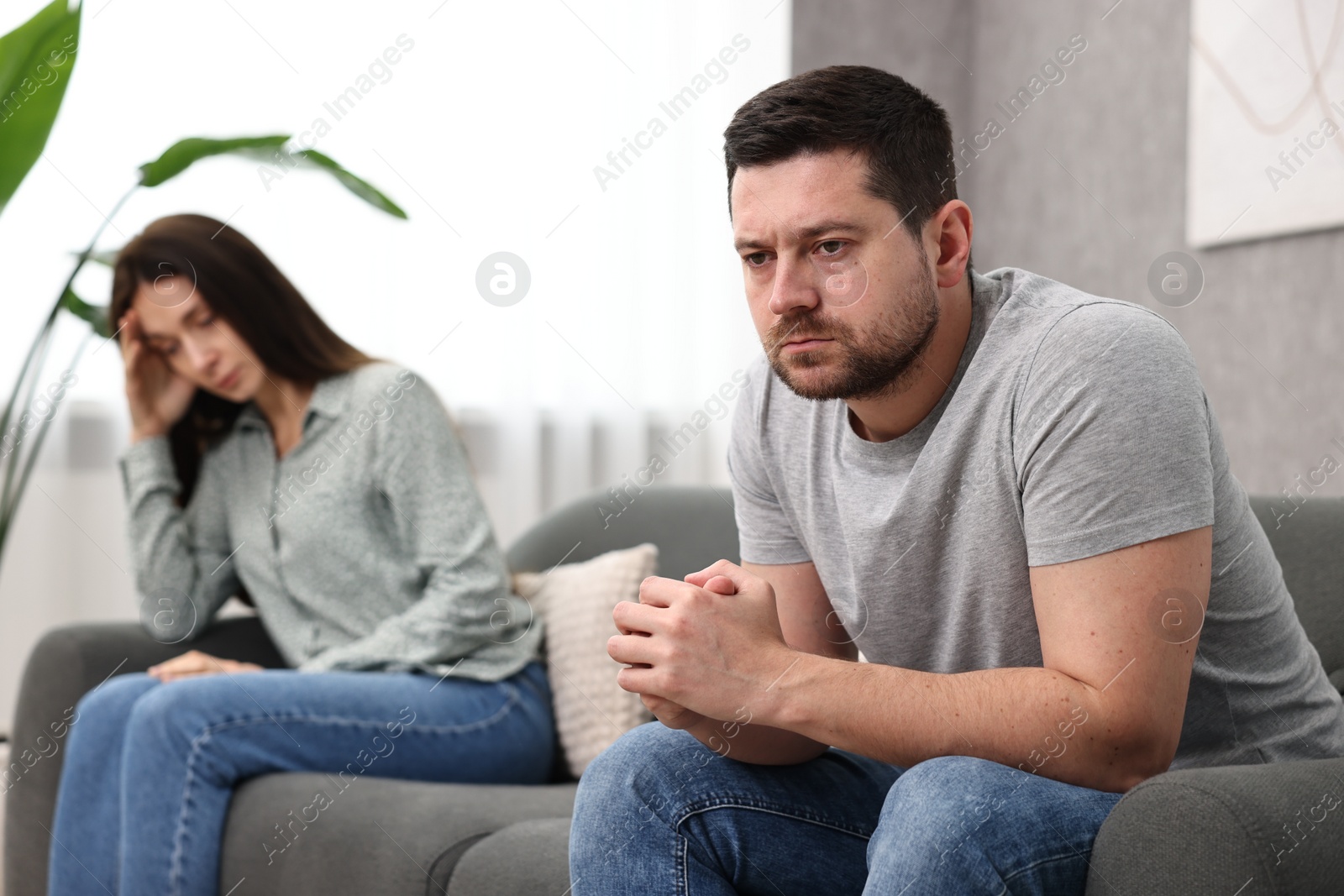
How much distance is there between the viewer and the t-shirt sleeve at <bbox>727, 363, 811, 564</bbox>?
3.72 feet

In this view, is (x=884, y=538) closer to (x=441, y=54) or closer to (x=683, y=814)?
(x=683, y=814)

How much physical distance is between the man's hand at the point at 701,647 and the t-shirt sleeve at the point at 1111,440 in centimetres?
21

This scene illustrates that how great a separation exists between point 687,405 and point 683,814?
1850 millimetres

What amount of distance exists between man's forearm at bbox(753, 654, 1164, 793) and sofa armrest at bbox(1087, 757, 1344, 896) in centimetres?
7

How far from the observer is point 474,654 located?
154 centimetres

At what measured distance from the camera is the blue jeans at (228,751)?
1320 millimetres

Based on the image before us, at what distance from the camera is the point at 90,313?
1763 mm

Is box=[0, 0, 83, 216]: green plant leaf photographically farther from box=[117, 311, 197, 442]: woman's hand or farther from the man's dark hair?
the man's dark hair

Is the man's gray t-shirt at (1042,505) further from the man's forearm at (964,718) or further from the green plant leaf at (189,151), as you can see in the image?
the green plant leaf at (189,151)

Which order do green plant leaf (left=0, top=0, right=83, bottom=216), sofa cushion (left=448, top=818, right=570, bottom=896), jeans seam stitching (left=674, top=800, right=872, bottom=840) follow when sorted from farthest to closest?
1. green plant leaf (left=0, top=0, right=83, bottom=216)
2. sofa cushion (left=448, top=818, right=570, bottom=896)
3. jeans seam stitching (left=674, top=800, right=872, bottom=840)

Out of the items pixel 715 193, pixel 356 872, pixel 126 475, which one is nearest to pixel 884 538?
pixel 356 872

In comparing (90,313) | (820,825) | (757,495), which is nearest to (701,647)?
(820,825)

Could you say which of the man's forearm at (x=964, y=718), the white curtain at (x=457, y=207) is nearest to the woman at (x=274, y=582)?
the white curtain at (x=457, y=207)

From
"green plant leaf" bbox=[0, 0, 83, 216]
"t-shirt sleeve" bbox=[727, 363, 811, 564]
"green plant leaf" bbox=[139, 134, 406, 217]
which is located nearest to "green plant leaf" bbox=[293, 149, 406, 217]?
"green plant leaf" bbox=[139, 134, 406, 217]
